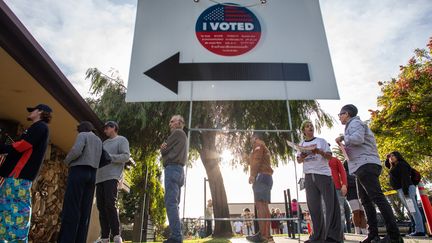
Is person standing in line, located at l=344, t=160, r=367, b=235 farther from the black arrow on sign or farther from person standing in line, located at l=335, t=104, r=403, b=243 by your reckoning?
the black arrow on sign

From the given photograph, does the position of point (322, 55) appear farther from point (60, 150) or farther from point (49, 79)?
point (60, 150)

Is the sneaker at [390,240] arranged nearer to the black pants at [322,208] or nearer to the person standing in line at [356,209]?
the black pants at [322,208]

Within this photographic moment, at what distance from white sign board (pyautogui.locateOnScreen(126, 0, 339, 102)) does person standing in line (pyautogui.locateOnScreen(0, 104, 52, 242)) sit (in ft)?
4.21

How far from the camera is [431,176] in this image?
2361 centimetres

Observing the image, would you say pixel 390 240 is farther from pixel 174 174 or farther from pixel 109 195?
pixel 109 195

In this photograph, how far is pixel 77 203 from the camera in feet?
9.47

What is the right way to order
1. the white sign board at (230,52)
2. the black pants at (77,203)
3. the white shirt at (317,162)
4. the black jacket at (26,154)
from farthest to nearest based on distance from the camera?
the white sign board at (230,52) → the white shirt at (317,162) → the black pants at (77,203) → the black jacket at (26,154)

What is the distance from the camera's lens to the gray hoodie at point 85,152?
300cm

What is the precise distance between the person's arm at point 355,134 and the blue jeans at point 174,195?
188 centimetres


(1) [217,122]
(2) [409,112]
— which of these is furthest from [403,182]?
(2) [409,112]

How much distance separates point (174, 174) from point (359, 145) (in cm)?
207

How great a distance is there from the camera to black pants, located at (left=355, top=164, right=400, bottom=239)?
9.93 feet

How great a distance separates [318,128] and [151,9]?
5.93 meters

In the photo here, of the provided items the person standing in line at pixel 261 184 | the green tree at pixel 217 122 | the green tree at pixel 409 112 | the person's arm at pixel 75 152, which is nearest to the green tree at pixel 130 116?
the green tree at pixel 217 122
